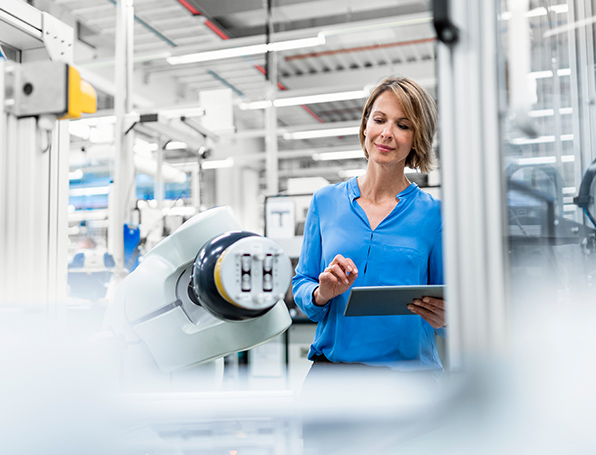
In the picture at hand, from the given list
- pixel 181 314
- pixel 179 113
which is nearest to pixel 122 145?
pixel 179 113

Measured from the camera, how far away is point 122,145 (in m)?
3.42

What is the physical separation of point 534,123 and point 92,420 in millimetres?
594

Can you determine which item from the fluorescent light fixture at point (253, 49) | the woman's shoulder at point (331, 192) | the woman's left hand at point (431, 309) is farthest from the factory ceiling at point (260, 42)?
the woman's left hand at point (431, 309)

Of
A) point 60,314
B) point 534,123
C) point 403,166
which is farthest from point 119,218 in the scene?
point 534,123

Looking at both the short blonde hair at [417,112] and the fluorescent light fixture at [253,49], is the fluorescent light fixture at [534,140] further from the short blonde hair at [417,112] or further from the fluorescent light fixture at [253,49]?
the fluorescent light fixture at [253,49]

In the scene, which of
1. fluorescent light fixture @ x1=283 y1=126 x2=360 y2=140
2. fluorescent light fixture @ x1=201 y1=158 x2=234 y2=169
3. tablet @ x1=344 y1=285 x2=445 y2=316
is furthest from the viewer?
fluorescent light fixture @ x1=201 y1=158 x2=234 y2=169

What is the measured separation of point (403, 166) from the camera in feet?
4.46

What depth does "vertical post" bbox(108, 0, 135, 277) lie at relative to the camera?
3.32 m

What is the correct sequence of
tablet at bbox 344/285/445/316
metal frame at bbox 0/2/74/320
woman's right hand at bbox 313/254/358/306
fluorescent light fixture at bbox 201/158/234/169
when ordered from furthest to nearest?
fluorescent light fixture at bbox 201/158/234/169 < metal frame at bbox 0/2/74/320 < woman's right hand at bbox 313/254/358/306 < tablet at bbox 344/285/445/316

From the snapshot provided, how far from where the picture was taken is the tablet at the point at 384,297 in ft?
3.07

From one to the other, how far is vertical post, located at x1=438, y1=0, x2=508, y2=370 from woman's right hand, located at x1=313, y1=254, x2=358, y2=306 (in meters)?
0.57

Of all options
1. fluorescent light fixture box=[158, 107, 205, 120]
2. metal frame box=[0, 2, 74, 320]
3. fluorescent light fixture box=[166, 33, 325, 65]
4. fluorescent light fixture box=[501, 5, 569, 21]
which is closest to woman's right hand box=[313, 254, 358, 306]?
fluorescent light fixture box=[501, 5, 569, 21]

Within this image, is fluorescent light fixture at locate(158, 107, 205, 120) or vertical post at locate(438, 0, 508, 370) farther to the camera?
fluorescent light fixture at locate(158, 107, 205, 120)

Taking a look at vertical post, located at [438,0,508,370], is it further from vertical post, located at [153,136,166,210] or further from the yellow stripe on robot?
vertical post, located at [153,136,166,210]
